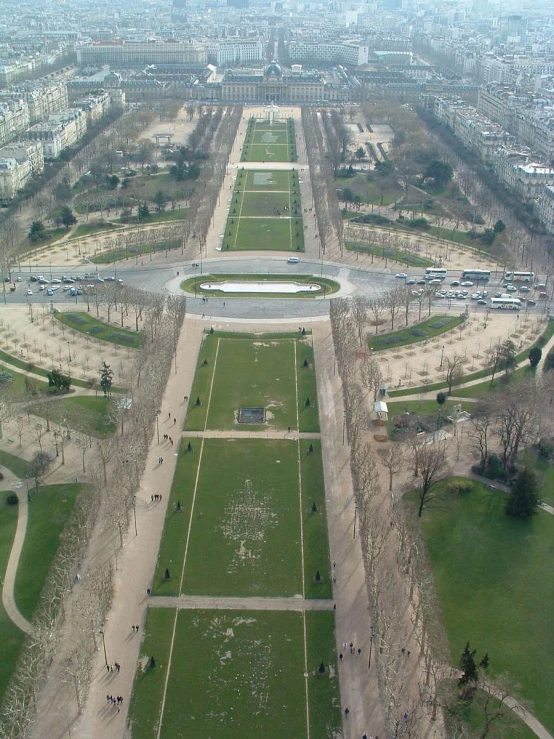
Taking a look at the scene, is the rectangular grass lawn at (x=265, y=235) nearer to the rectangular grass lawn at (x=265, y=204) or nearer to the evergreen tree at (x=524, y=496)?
the rectangular grass lawn at (x=265, y=204)

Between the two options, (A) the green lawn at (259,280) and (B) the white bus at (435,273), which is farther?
(B) the white bus at (435,273)

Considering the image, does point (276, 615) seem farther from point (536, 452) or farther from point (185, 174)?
point (185, 174)

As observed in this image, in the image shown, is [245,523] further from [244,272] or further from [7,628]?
[244,272]

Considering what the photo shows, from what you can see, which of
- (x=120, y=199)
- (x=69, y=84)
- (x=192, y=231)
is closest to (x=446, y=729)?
(x=192, y=231)

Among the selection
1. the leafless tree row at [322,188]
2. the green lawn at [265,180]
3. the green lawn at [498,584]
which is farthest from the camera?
the green lawn at [265,180]

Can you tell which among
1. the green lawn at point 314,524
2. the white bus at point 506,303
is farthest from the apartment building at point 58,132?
the green lawn at point 314,524

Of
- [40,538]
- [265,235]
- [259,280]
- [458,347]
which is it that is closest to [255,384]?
[458,347]
